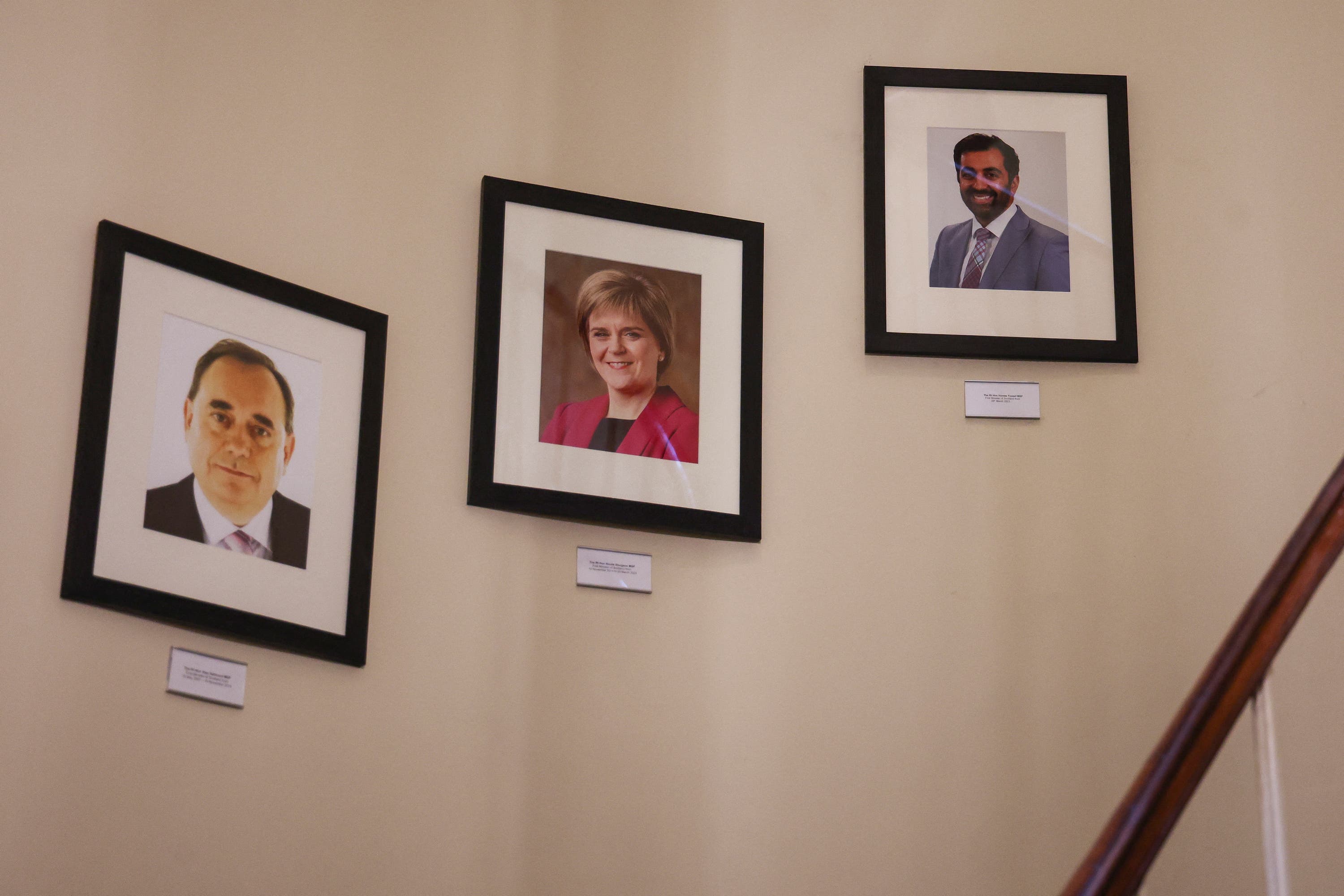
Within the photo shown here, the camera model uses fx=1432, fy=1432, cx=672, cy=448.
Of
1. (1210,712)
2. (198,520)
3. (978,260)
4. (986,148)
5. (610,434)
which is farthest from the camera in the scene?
(986,148)

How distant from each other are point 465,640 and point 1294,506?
2.39 metres

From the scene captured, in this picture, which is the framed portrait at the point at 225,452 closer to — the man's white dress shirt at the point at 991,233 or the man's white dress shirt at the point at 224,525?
the man's white dress shirt at the point at 224,525

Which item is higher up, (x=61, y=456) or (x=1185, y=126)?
(x=1185, y=126)

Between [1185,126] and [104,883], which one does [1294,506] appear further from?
[104,883]

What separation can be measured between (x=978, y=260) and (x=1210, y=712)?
2.50m

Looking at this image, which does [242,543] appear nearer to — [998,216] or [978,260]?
[978,260]

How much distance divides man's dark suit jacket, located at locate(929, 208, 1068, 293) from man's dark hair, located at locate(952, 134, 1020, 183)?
15cm

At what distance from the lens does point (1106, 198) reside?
435 centimetres

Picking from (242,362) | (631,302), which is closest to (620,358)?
(631,302)

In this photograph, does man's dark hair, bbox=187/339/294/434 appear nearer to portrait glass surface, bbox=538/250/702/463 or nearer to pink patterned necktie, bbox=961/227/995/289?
portrait glass surface, bbox=538/250/702/463

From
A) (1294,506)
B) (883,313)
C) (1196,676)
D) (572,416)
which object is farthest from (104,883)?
(1294,506)

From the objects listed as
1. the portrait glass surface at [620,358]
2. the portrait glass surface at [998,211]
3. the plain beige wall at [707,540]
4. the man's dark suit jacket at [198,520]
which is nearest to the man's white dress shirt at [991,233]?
the portrait glass surface at [998,211]

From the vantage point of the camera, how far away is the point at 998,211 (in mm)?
4340

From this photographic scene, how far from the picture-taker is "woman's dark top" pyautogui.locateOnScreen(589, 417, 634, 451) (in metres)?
3.98
